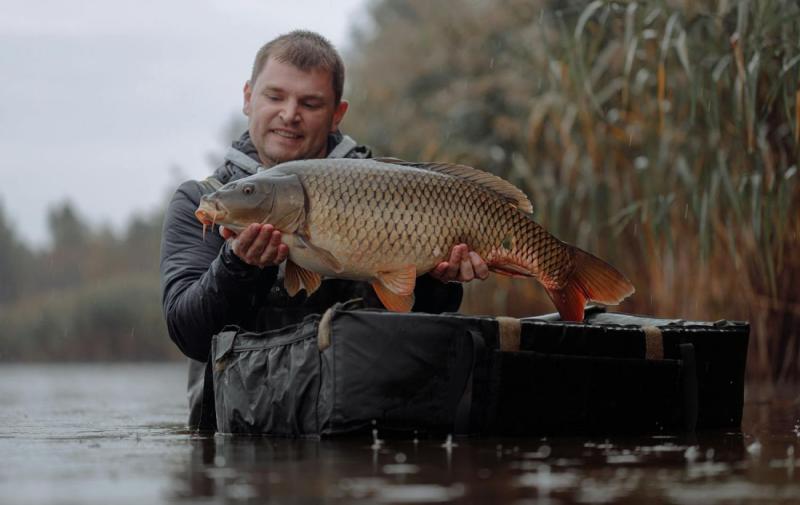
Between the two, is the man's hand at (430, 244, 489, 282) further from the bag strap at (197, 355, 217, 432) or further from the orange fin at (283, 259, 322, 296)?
the bag strap at (197, 355, 217, 432)

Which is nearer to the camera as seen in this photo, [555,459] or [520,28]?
[555,459]

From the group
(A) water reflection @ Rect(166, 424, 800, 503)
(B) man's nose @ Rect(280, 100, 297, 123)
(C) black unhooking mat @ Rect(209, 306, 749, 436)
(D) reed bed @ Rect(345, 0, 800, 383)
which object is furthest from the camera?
(D) reed bed @ Rect(345, 0, 800, 383)

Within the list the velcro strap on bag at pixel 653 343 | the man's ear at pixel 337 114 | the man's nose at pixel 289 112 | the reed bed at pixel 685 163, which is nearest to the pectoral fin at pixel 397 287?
the velcro strap on bag at pixel 653 343

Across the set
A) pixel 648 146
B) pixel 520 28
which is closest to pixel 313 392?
pixel 648 146

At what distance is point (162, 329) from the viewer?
16016mm

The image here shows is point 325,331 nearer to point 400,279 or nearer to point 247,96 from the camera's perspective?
point 400,279

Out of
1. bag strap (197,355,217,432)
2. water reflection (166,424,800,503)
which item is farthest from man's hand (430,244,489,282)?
bag strap (197,355,217,432)

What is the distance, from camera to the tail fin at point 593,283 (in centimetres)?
333

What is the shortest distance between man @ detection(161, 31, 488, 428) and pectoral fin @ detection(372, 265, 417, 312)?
0.41ft

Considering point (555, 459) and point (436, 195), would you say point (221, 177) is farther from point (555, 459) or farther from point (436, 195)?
point (555, 459)

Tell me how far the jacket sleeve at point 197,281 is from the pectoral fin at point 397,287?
0.38 meters

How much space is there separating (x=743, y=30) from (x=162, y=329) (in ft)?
39.5

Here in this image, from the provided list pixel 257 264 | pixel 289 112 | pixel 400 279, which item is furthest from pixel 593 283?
pixel 289 112

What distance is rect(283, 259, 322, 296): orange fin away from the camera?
3.29 metres
